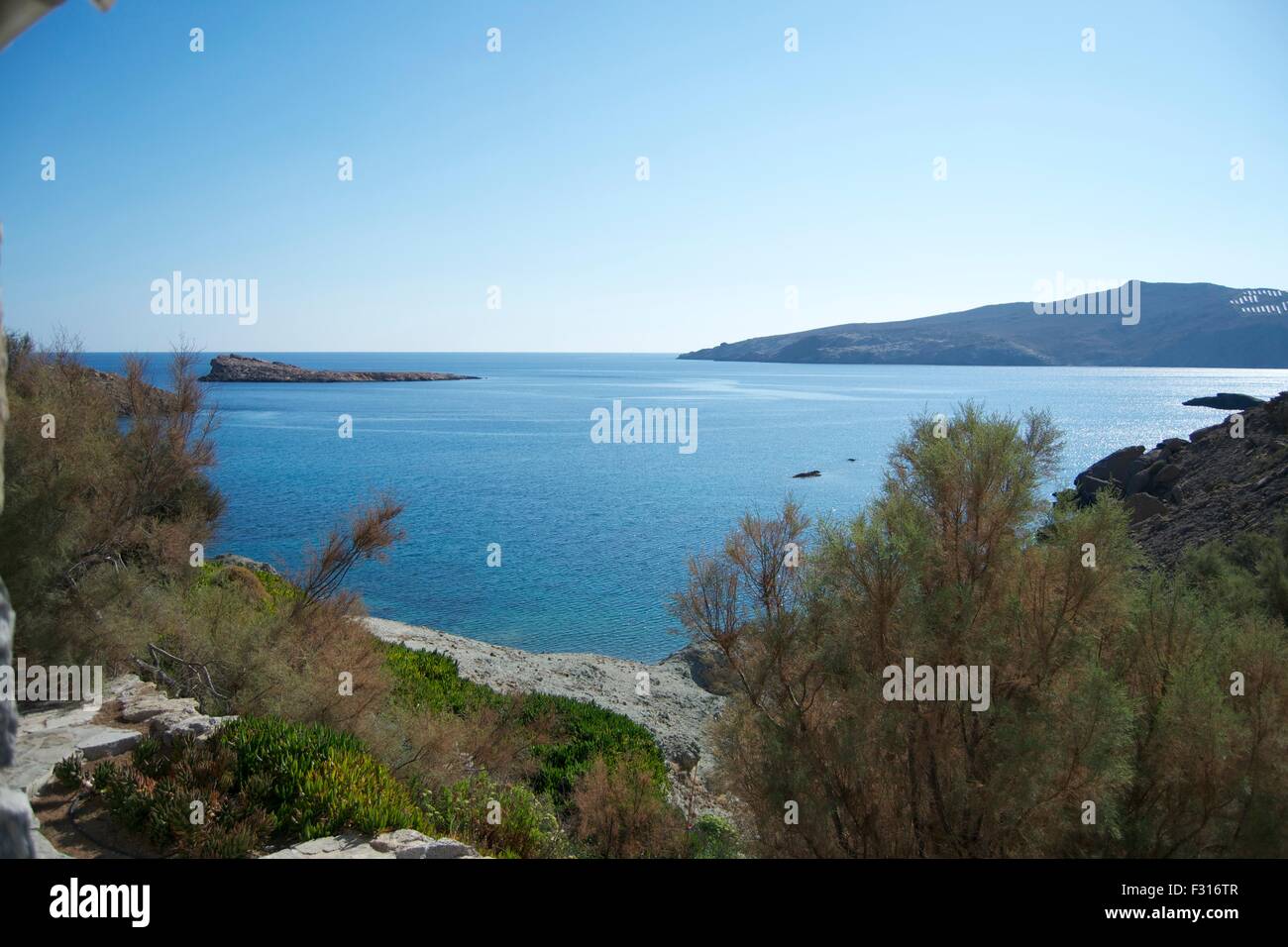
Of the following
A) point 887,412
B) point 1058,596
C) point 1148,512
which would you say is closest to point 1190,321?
point 887,412

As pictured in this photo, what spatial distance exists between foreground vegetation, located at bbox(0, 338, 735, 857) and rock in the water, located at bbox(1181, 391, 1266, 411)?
77.9m

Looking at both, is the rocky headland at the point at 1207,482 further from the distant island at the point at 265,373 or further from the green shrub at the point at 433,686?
the distant island at the point at 265,373

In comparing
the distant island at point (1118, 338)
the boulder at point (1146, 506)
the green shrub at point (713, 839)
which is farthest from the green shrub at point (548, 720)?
the distant island at point (1118, 338)

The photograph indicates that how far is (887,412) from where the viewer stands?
79812mm

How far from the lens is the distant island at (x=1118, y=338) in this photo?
142 meters

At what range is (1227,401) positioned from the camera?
7744cm

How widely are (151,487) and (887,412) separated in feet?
247

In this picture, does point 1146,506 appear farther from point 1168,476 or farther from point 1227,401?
point 1227,401

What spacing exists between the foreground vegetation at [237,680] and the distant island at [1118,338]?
140033 mm

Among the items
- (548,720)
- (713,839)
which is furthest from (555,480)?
(713,839)

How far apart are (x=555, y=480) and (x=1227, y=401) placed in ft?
232

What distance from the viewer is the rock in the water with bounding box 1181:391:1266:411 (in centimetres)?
7094

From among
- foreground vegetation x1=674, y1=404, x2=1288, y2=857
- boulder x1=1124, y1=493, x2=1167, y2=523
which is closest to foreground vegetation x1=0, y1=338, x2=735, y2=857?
foreground vegetation x1=674, y1=404, x2=1288, y2=857
